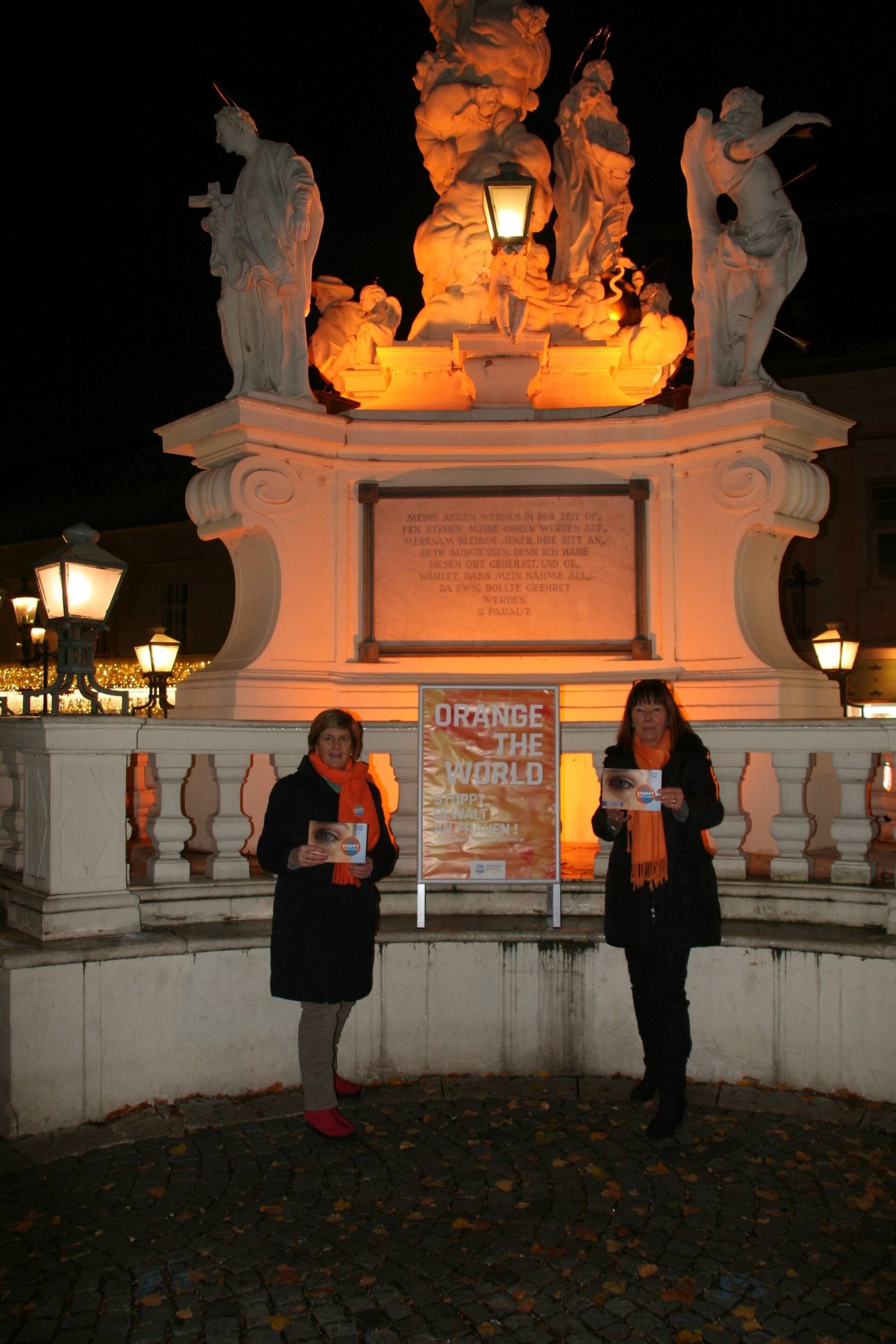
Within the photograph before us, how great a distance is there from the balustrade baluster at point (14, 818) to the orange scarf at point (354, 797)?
1.86 metres

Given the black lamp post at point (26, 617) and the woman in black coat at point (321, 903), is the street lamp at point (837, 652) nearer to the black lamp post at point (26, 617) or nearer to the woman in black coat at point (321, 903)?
the woman in black coat at point (321, 903)

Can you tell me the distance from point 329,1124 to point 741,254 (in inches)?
221

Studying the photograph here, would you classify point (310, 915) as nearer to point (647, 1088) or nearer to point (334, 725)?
point (334, 725)

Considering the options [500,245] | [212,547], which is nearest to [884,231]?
[212,547]

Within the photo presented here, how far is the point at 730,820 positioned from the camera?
19.8 ft

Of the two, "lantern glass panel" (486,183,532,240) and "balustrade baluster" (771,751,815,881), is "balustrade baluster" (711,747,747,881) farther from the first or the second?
"lantern glass panel" (486,183,532,240)

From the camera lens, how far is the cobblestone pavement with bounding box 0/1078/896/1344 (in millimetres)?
3465

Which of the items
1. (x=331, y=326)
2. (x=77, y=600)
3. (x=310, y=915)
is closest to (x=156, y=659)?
(x=331, y=326)

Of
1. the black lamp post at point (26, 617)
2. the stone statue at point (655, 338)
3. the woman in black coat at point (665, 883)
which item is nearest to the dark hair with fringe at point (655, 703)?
the woman in black coat at point (665, 883)

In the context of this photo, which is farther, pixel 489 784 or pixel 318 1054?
pixel 489 784

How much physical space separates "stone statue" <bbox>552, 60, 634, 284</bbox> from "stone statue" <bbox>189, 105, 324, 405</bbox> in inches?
78.8

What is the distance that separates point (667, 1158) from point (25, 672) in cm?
3321

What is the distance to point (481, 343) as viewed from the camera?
25.8 feet

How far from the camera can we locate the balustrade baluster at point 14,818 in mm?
6059
